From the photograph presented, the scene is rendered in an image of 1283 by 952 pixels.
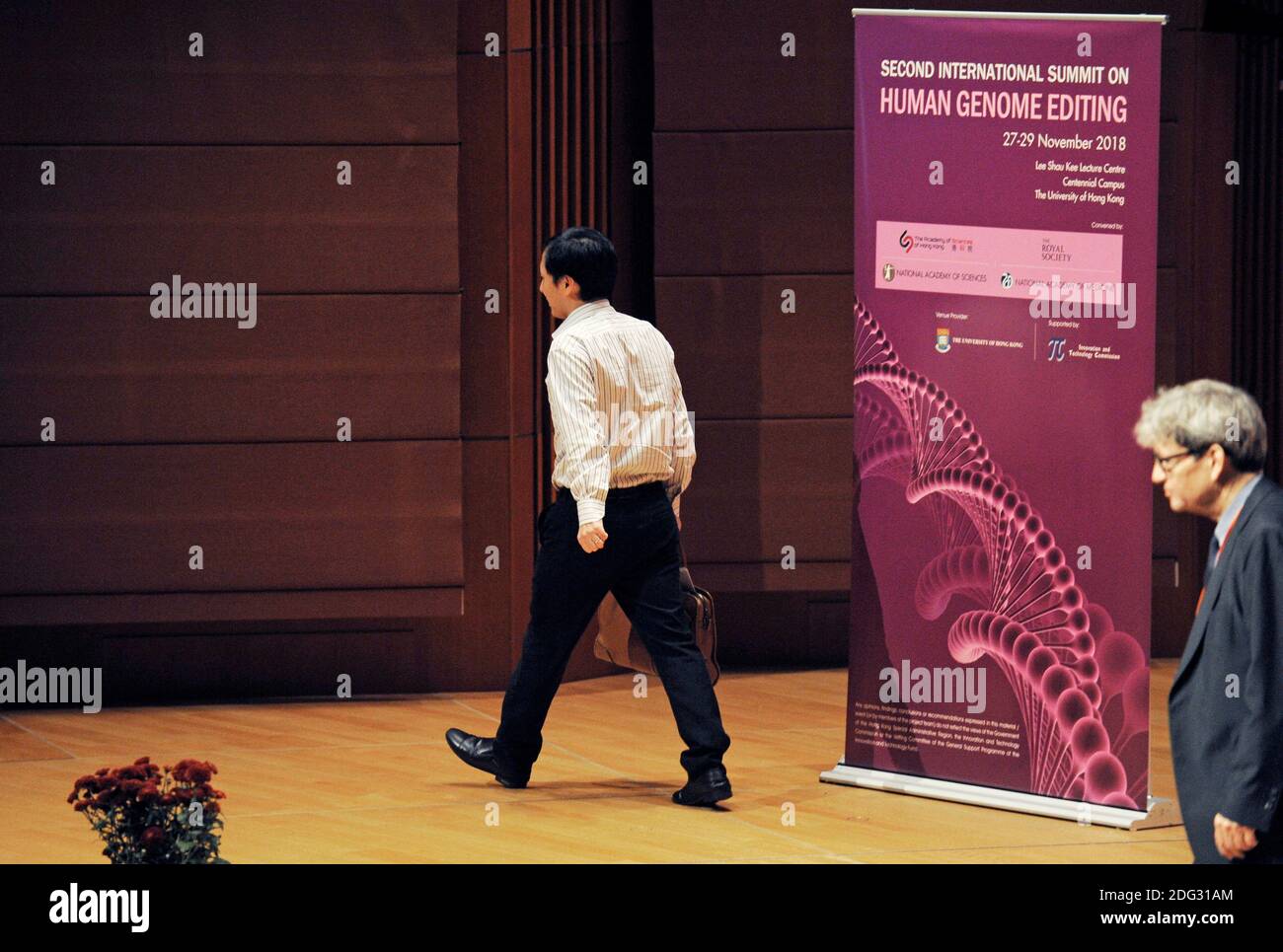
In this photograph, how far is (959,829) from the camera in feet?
16.6

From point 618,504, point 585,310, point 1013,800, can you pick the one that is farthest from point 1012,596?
point 585,310

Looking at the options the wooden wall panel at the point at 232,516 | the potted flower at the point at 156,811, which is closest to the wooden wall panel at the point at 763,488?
the wooden wall panel at the point at 232,516

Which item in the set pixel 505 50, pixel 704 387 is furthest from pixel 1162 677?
pixel 505 50

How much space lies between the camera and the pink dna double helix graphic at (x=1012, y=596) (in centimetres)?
512

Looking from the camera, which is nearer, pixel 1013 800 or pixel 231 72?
pixel 1013 800

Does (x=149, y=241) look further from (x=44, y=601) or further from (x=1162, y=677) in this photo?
(x=1162, y=677)

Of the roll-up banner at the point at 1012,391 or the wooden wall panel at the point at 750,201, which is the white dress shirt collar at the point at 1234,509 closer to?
the roll-up banner at the point at 1012,391

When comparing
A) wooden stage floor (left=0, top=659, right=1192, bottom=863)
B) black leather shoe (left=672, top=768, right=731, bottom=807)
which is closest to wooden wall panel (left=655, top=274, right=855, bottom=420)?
wooden stage floor (left=0, top=659, right=1192, bottom=863)

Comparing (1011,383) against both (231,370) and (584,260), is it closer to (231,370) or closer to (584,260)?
(584,260)

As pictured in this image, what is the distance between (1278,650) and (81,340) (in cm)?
489

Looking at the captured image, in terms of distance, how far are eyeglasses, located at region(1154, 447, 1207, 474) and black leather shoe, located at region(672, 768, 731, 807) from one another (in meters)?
2.32

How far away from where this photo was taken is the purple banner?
509 centimetres

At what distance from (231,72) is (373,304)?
3.11ft

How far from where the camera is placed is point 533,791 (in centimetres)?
549
